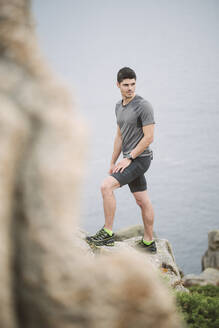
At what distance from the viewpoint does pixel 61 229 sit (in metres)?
0.88

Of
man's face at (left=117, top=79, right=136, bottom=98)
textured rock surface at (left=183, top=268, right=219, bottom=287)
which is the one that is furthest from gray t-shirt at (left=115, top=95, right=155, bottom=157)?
textured rock surface at (left=183, top=268, right=219, bottom=287)

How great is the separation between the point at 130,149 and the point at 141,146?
25cm

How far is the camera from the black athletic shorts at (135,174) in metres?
3.75

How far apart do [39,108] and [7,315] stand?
62 centimetres

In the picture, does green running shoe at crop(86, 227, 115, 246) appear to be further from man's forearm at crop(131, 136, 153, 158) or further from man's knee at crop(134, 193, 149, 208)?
man's forearm at crop(131, 136, 153, 158)

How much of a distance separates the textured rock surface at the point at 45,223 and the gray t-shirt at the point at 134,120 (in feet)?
9.57

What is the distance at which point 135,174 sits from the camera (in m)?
3.85

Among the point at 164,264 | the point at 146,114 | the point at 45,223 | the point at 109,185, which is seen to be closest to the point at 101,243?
the point at 109,185

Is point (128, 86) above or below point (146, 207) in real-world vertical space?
above

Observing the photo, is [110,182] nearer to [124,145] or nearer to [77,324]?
[124,145]

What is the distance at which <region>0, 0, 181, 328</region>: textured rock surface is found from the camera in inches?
33.2

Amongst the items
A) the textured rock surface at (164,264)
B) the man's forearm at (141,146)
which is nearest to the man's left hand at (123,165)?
the man's forearm at (141,146)

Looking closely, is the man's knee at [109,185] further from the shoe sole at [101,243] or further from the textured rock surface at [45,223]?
the textured rock surface at [45,223]

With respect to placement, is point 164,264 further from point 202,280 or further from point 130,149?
point 202,280
